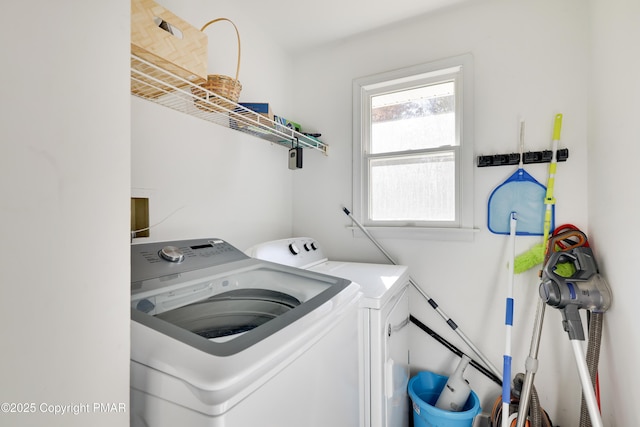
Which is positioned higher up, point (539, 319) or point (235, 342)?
point (235, 342)

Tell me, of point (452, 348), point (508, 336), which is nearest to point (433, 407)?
point (452, 348)

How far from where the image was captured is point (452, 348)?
1800mm

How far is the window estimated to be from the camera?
1836mm

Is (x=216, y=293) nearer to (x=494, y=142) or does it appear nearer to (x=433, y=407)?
(x=433, y=407)

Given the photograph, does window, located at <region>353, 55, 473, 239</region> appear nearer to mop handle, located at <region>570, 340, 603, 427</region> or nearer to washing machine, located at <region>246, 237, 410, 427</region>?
washing machine, located at <region>246, 237, 410, 427</region>

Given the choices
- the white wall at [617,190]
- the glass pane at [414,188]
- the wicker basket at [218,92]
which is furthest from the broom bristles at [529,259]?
the wicker basket at [218,92]

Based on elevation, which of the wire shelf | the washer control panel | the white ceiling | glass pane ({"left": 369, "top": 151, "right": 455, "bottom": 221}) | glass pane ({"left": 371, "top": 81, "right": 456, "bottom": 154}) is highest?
the white ceiling

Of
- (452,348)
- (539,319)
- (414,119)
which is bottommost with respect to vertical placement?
(452,348)

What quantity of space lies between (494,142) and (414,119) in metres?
0.57

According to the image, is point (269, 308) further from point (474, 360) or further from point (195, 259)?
point (474, 360)

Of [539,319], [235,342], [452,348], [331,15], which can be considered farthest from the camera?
[331,15]

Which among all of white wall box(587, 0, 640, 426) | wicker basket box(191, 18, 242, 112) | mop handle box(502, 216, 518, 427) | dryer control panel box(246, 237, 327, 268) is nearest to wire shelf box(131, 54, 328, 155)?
wicker basket box(191, 18, 242, 112)

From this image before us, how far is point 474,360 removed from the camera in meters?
1.76

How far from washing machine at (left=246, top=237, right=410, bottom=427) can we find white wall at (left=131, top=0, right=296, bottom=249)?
0.37 m
